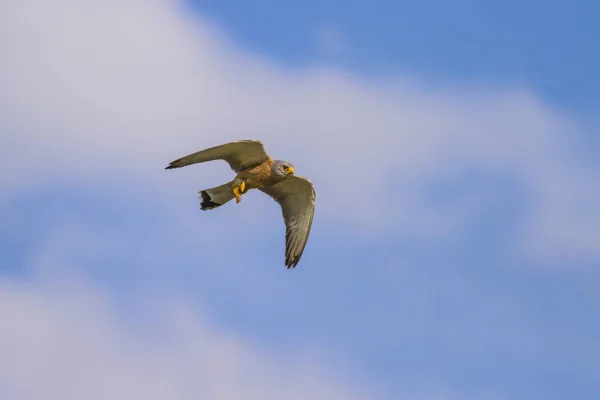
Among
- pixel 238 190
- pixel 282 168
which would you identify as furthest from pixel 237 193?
pixel 282 168

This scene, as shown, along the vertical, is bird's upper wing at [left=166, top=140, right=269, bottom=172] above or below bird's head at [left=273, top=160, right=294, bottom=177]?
below

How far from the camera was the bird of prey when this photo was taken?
28.3 m

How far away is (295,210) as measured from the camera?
3122 centimetres

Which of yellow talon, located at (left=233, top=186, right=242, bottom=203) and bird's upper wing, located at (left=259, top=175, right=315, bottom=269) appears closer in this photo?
yellow talon, located at (left=233, top=186, right=242, bottom=203)

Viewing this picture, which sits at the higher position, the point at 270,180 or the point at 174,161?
the point at 270,180

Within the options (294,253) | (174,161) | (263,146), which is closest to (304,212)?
(294,253)

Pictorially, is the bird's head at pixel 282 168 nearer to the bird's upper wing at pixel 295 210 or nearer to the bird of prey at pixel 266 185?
the bird of prey at pixel 266 185

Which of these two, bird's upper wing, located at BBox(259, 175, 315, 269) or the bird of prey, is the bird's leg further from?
bird's upper wing, located at BBox(259, 175, 315, 269)

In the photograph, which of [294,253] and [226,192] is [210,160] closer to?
[226,192]

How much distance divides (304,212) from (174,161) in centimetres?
547

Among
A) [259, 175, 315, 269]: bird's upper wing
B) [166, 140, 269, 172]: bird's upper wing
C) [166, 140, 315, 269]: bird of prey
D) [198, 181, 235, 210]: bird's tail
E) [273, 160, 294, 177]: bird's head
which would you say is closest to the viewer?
[166, 140, 269, 172]: bird's upper wing

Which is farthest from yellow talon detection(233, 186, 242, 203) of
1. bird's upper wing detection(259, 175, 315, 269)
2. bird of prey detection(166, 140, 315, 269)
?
bird's upper wing detection(259, 175, 315, 269)

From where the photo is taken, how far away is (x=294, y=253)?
3077 cm

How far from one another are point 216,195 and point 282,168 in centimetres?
207
